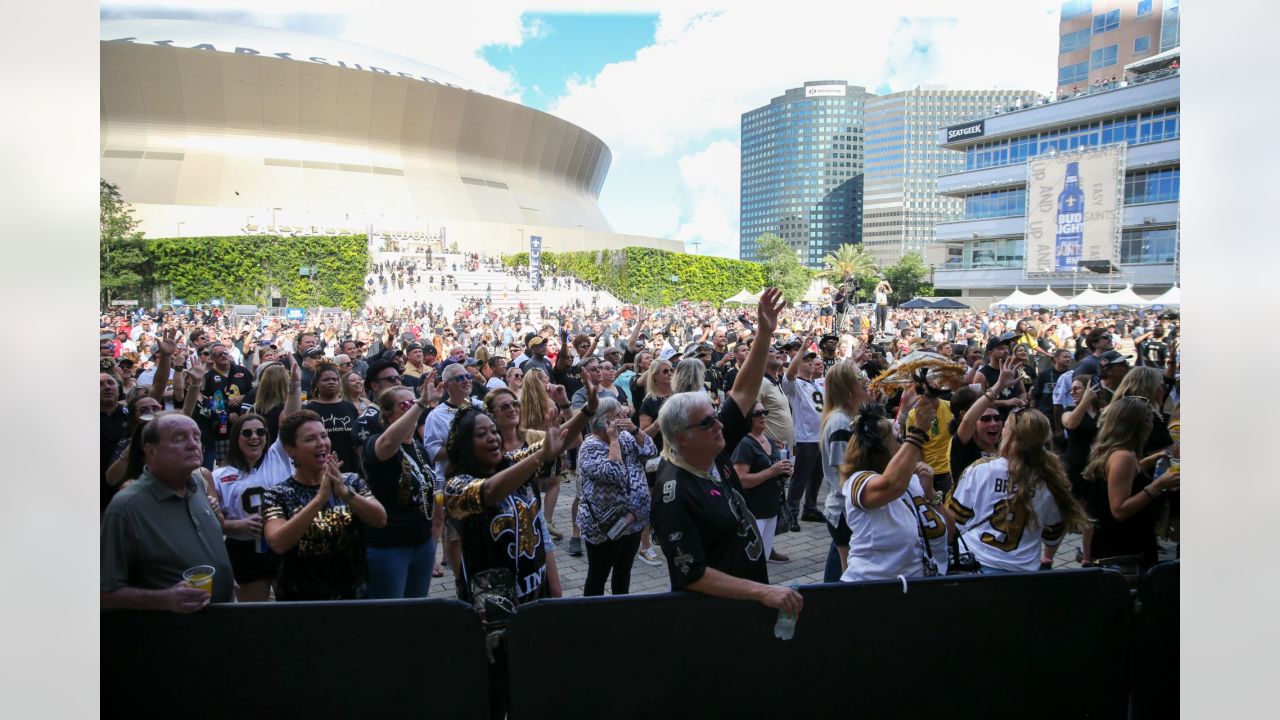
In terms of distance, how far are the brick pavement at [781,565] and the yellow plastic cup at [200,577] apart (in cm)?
288

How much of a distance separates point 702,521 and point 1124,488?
264 centimetres

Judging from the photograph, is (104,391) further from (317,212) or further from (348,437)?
(317,212)

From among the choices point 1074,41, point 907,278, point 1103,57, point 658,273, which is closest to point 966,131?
point 1103,57

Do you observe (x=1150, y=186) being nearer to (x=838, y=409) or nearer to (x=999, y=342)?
(x=999, y=342)

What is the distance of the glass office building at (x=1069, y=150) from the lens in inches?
2179

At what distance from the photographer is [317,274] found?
147 feet

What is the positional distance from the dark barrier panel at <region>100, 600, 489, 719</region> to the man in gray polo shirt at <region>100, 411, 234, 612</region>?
0.54 ft

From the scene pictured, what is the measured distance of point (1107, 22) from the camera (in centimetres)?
6769

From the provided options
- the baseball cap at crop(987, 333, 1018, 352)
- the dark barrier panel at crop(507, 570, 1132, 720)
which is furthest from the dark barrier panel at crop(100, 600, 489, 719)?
the baseball cap at crop(987, 333, 1018, 352)

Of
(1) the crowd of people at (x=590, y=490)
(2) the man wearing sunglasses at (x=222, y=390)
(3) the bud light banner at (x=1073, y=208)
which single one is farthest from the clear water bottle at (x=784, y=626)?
(3) the bud light banner at (x=1073, y=208)

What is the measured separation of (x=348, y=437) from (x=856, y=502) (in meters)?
3.85

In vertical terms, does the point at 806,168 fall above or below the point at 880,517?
above

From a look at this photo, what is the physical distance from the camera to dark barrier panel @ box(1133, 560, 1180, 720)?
3.70 metres
